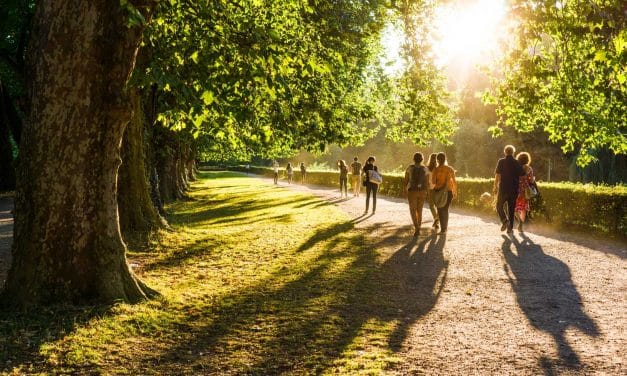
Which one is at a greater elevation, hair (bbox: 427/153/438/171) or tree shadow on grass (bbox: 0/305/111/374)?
hair (bbox: 427/153/438/171)

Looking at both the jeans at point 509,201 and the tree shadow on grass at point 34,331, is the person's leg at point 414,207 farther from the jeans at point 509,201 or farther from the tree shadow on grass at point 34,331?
the tree shadow on grass at point 34,331

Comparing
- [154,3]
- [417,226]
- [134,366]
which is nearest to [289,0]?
[154,3]

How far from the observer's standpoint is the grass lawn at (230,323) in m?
4.55

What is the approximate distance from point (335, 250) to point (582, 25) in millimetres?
5885

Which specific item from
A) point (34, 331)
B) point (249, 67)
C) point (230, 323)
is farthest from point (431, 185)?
point (34, 331)

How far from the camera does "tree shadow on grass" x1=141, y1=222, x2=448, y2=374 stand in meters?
4.68

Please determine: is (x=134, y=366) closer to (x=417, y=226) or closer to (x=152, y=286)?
(x=152, y=286)

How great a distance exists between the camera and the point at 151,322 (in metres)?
5.62

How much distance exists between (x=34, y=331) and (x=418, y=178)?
8.90m

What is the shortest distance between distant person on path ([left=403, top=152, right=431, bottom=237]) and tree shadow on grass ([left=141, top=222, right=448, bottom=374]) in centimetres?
250

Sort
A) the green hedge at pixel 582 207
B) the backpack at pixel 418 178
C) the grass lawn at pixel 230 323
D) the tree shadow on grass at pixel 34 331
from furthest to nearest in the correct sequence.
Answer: the green hedge at pixel 582 207 < the backpack at pixel 418 178 < the grass lawn at pixel 230 323 < the tree shadow on grass at pixel 34 331

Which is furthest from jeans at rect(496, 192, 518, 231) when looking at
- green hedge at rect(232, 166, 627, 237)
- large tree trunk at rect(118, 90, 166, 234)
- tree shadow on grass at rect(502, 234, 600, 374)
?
large tree trunk at rect(118, 90, 166, 234)

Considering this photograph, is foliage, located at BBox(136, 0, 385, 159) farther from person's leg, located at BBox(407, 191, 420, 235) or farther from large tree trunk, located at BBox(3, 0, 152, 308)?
person's leg, located at BBox(407, 191, 420, 235)

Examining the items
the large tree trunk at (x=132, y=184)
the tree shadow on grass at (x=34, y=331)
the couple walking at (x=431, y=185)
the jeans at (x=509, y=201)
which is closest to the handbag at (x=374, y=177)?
the couple walking at (x=431, y=185)
